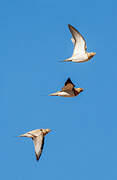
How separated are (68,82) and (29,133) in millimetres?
5051

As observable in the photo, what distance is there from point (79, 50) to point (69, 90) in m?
3.07

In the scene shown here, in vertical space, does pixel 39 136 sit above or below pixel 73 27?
below

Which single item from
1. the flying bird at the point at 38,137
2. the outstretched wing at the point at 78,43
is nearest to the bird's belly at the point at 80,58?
the outstretched wing at the point at 78,43

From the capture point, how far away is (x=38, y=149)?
8025cm

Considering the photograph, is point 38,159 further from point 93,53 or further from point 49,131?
point 93,53

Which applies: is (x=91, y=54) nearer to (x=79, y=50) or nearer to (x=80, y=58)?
(x=80, y=58)

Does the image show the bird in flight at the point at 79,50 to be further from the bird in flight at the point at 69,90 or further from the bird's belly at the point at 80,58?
the bird in flight at the point at 69,90

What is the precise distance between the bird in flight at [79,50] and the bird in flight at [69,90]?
6.61ft

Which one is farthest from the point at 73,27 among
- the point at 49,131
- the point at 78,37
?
the point at 49,131

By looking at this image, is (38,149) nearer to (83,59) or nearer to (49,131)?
(49,131)

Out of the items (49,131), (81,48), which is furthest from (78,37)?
(49,131)

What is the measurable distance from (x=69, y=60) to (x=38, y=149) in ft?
21.6

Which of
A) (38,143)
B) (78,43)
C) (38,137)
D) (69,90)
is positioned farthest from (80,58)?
(38,143)

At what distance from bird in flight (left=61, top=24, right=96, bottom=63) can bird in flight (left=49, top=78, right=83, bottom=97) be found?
2.01 meters
